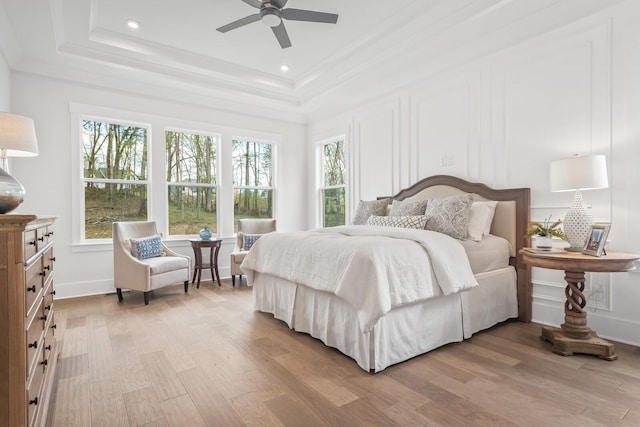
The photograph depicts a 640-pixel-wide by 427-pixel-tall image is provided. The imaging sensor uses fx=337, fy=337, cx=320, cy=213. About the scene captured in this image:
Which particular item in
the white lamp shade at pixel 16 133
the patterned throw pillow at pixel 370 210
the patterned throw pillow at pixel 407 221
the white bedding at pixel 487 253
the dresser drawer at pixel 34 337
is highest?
the white lamp shade at pixel 16 133

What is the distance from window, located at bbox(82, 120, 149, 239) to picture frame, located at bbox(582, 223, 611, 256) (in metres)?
5.06

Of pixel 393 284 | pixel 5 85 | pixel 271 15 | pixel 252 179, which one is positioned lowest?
pixel 393 284

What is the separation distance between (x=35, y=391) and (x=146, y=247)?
2.81 metres

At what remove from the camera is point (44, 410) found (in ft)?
5.43

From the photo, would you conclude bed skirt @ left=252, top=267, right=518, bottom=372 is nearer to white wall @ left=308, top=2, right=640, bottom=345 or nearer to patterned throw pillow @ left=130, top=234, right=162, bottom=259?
white wall @ left=308, top=2, right=640, bottom=345

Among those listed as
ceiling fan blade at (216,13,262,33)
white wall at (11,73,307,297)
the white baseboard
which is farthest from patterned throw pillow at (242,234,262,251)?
the white baseboard

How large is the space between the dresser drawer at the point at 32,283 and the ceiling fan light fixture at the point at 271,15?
8.01ft

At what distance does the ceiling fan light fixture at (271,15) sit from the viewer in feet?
9.26

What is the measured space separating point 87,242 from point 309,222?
138 inches

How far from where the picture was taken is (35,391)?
150cm

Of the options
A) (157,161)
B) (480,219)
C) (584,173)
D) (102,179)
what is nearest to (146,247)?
(102,179)

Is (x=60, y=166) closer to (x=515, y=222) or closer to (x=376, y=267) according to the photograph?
(x=376, y=267)

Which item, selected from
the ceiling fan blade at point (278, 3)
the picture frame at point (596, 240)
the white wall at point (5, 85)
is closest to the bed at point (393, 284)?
the picture frame at point (596, 240)

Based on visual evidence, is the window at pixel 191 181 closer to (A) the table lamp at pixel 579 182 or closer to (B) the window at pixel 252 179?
(B) the window at pixel 252 179
